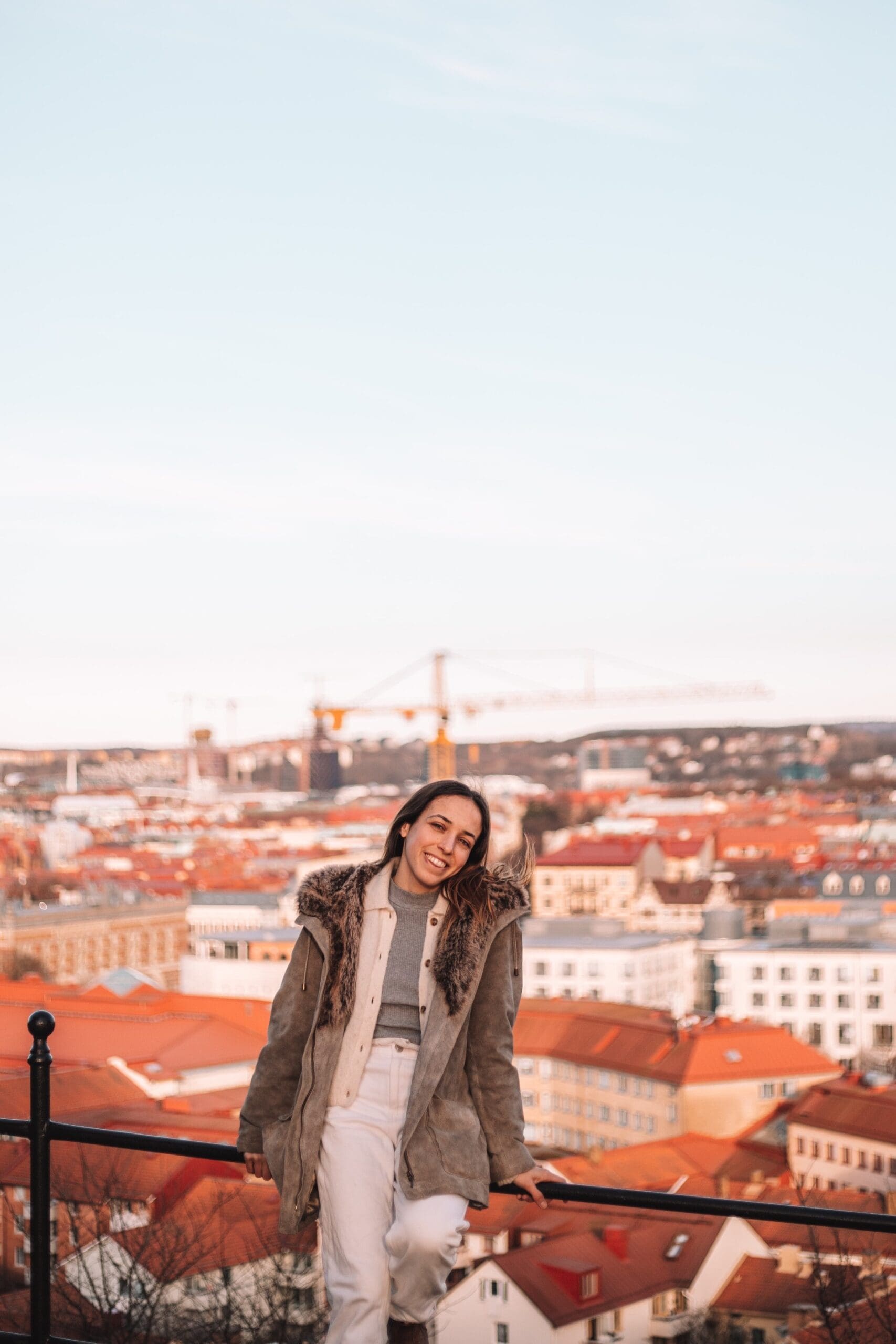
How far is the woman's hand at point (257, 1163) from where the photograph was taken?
139cm

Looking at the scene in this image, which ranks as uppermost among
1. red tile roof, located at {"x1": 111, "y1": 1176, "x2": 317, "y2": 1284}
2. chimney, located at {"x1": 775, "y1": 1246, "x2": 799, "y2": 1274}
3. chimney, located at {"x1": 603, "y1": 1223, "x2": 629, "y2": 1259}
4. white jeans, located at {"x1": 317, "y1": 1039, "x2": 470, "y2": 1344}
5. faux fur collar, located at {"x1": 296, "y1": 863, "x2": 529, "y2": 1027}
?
faux fur collar, located at {"x1": 296, "y1": 863, "x2": 529, "y2": 1027}

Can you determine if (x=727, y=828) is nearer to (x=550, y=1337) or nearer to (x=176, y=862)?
(x=176, y=862)

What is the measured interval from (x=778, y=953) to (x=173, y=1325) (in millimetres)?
22897

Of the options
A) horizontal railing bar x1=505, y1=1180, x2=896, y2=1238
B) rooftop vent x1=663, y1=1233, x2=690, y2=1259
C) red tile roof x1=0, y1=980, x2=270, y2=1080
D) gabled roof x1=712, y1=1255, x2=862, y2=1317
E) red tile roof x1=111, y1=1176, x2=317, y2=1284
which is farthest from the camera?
red tile roof x1=0, y1=980, x2=270, y2=1080

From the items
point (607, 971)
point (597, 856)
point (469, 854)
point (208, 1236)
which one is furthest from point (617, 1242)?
point (597, 856)

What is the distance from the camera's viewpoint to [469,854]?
4.77 feet

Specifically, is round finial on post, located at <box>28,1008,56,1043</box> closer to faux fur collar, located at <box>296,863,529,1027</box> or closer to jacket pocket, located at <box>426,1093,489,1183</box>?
faux fur collar, located at <box>296,863,529,1027</box>

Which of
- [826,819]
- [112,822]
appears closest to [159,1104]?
[826,819]

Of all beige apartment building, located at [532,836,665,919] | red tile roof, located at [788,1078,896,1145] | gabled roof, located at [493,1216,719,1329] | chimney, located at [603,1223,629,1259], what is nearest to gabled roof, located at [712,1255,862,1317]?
gabled roof, located at [493,1216,719,1329]

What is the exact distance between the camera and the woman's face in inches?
56.4

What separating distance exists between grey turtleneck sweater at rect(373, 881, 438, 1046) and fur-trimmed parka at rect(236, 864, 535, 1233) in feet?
0.09

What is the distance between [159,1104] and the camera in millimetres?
12766

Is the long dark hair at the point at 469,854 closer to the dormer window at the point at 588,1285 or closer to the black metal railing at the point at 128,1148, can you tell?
the black metal railing at the point at 128,1148

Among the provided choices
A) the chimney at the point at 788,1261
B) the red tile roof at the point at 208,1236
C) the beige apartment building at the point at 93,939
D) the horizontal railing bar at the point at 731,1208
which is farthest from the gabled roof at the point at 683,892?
the horizontal railing bar at the point at 731,1208
